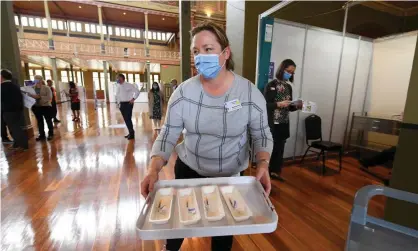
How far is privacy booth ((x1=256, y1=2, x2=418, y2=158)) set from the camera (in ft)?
11.0

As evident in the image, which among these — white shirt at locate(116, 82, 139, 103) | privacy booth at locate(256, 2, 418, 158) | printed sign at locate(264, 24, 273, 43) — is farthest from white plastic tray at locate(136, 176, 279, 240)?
white shirt at locate(116, 82, 139, 103)

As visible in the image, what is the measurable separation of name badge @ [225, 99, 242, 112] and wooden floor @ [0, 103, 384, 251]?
1.32 m

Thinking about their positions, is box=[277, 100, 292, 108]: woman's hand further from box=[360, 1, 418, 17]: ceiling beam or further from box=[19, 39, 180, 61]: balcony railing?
box=[19, 39, 180, 61]: balcony railing

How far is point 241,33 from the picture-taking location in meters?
3.14

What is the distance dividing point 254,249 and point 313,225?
2.35ft

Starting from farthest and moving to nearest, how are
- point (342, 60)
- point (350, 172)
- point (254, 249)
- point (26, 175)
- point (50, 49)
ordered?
1. point (50, 49)
2. point (342, 60)
3. point (350, 172)
4. point (26, 175)
5. point (254, 249)

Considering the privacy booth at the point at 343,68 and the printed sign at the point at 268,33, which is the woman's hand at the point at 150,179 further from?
the printed sign at the point at 268,33

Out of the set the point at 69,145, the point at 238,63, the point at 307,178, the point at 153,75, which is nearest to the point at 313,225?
the point at 307,178

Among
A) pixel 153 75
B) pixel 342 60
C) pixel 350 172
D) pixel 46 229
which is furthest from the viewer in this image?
pixel 153 75

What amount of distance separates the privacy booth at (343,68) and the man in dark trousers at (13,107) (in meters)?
4.37

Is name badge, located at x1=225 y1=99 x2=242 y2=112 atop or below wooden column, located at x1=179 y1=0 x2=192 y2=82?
below

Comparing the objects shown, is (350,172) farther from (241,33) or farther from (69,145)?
(69,145)

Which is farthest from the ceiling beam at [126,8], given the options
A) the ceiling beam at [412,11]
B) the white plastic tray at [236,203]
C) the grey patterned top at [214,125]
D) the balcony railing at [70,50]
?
the white plastic tray at [236,203]

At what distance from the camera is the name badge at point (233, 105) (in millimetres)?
965
